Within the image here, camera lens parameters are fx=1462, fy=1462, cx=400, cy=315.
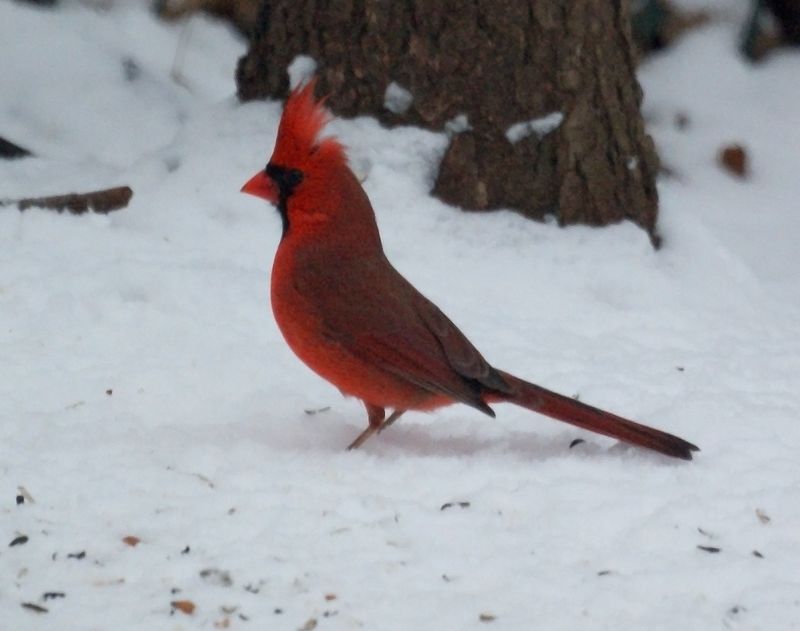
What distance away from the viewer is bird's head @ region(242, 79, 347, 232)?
3346mm

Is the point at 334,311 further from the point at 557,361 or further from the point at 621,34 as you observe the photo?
the point at 621,34

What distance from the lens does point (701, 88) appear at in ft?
21.2

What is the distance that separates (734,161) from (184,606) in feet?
13.5

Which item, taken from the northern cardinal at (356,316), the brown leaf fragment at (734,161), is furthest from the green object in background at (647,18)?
the northern cardinal at (356,316)

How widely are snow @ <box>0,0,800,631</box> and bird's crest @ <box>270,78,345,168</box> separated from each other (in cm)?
62

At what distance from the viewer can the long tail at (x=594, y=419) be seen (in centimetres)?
320

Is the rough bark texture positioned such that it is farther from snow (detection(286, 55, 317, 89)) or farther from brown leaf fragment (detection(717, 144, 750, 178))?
brown leaf fragment (detection(717, 144, 750, 178))

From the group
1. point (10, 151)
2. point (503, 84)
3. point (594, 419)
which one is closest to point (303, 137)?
point (594, 419)

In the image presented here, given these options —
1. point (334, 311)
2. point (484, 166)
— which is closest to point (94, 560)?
point (334, 311)

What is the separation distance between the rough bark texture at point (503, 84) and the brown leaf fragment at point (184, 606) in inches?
95.7

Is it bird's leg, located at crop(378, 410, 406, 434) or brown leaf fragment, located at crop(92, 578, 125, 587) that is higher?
bird's leg, located at crop(378, 410, 406, 434)

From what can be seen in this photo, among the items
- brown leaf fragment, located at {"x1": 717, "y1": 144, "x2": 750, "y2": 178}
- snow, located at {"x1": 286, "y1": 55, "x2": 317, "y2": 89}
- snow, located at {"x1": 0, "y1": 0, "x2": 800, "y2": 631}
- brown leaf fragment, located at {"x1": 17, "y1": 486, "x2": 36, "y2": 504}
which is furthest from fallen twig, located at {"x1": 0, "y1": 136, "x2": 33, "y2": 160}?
brown leaf fragment, located at {"x1": 717, "y1": 144, "x2": 750, "y2": 178}

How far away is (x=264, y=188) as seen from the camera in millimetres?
3447

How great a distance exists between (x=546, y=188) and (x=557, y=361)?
2.80 ft
